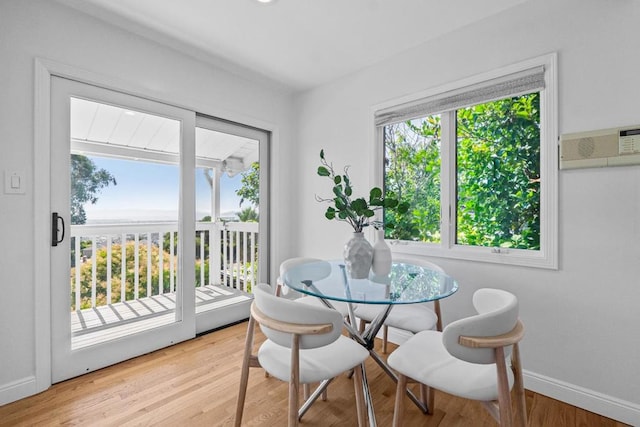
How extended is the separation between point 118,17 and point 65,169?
1.15 m

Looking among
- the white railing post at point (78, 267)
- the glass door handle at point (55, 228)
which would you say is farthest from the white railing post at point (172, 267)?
the glass door handle at point (55, 228)

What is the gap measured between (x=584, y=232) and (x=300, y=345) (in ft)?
6.00

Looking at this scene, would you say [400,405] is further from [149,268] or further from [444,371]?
[149,268]

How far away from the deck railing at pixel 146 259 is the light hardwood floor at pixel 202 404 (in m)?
0.62

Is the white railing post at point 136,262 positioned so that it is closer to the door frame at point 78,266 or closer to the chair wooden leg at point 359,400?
the door frame at point 78,266

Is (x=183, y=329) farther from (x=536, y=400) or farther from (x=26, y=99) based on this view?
(x=536, y=400)

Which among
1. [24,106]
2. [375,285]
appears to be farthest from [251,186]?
[375,285]

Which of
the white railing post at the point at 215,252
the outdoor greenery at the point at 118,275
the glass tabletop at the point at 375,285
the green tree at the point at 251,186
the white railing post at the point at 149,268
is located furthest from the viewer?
the green tree at the point at 251,186

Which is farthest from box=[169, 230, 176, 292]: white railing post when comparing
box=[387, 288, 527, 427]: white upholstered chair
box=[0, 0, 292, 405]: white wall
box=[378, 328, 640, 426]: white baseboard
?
box=[378, 328, 640, 426]: white baseboard

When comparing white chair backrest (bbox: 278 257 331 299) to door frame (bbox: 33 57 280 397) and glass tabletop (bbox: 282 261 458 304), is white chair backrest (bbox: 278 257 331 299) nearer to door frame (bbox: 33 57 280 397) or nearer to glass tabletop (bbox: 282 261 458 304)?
glass tabletop (bbox: 282 261 458 304)

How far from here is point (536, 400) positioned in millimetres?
1869

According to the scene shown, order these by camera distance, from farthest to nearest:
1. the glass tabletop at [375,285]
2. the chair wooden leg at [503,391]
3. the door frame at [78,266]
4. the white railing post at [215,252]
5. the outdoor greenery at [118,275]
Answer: the white railing post at [215,252] → the outdoor greenery at [118,275] → the door frame at [78,266] → the glass tabletop at [375,285] → the chair wooden leg at [503,391]

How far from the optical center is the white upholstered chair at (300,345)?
4.01 ft

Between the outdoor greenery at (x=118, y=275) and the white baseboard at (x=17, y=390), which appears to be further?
the outdoor greenery at (x=118, y=275)
